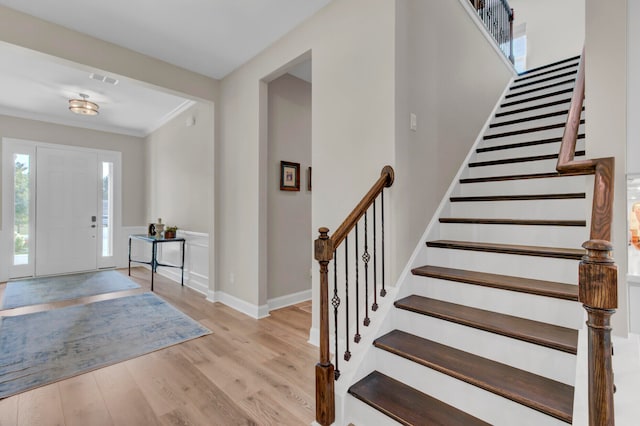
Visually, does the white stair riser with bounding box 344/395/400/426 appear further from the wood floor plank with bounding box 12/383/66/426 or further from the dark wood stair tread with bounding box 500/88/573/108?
the dark wood stair tread with bounding box 500/88/573/108

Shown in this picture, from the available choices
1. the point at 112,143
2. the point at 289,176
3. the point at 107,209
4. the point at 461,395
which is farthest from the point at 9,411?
the point at 112,143

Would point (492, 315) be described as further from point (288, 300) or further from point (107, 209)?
point (107, 209)

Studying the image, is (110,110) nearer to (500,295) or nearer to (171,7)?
(171,7)

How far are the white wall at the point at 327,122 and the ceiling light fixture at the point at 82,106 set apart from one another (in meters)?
2.17

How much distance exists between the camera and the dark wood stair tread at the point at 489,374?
1.28m

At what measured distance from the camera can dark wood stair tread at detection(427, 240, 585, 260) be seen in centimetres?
180

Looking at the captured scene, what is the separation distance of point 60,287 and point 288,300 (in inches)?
141

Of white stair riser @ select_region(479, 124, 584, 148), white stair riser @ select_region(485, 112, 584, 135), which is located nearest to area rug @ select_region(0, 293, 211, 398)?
white stair riser @ select_region(479, 124, 584, 148)

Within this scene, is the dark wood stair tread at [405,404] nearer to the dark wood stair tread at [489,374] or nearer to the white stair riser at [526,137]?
the dark wood stair tread at [489,374]

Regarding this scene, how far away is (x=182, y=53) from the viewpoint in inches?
129

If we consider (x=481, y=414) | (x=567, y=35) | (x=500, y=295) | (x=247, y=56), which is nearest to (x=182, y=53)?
(x=247, y=56)

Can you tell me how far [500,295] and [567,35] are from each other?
6.05m

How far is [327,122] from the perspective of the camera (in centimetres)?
256

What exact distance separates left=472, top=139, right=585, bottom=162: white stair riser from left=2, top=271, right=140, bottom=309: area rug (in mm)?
5072
